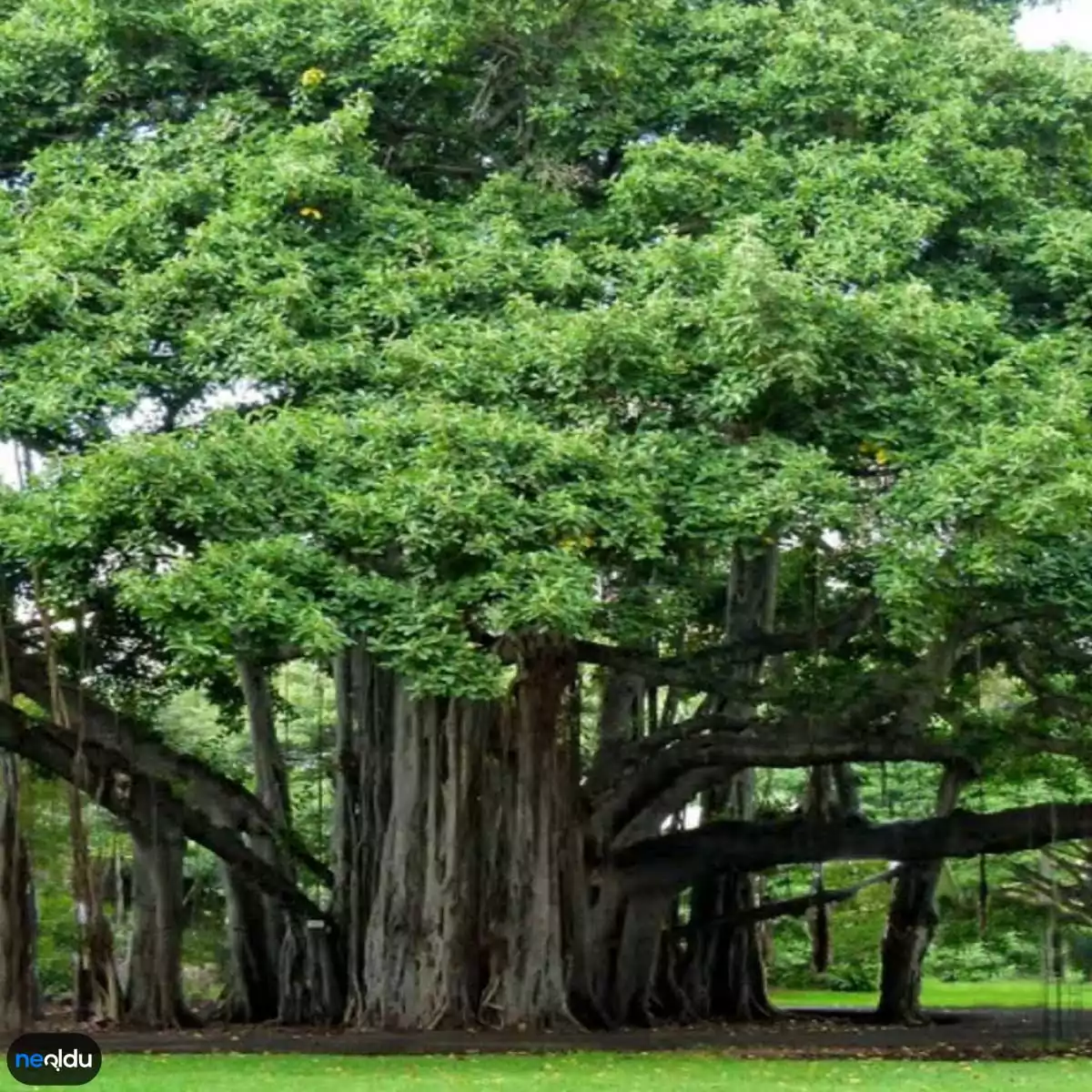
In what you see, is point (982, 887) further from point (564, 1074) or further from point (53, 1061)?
point (53, 1061)

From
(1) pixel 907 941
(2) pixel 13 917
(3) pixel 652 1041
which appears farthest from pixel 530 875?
(1) pixel 907 941

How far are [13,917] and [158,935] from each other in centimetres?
135

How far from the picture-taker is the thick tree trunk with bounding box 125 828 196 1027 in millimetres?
15102

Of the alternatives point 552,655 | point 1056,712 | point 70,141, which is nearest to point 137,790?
point 552,655

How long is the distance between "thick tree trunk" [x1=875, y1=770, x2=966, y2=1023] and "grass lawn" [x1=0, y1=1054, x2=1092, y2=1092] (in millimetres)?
5727

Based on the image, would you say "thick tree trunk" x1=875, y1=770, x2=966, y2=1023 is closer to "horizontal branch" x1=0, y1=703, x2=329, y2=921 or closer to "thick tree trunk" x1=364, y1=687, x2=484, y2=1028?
"thick tree trunk" x1=364, y1=687, x2=484, y2=1028

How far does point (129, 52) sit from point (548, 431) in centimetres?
499

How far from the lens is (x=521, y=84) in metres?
13.8

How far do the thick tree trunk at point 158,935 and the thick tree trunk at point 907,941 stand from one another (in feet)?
22.4

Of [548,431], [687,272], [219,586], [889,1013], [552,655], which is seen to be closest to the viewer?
[219,586]

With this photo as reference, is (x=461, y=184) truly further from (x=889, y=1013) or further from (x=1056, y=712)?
(x=889, y=1013)

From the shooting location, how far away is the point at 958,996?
25.3 meters

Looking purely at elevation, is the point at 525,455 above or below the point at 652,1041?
above

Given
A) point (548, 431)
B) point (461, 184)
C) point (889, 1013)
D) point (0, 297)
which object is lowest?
point (889, 1013)
